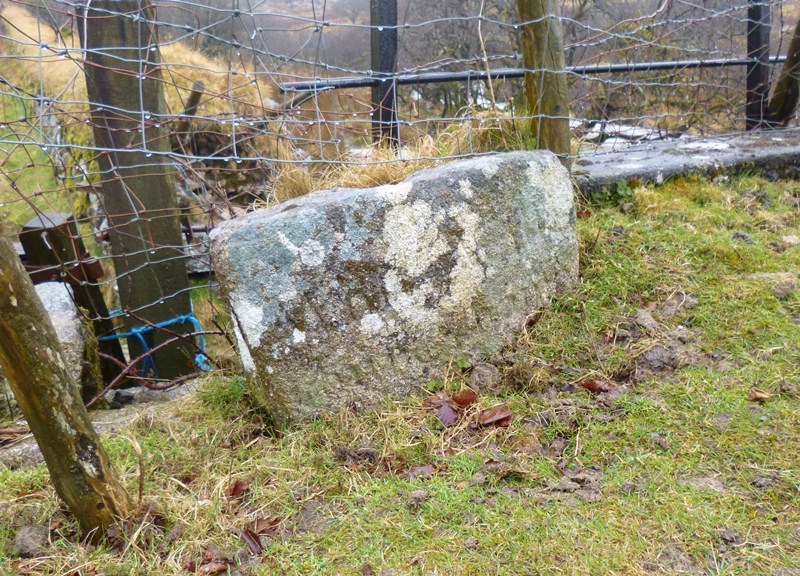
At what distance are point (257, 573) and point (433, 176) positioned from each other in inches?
76.7

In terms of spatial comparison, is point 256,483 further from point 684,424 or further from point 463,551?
point 684,424

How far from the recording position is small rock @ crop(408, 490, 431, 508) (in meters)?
2.46

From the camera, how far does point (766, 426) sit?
264 cm

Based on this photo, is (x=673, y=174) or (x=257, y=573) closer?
(x=257, y=573)

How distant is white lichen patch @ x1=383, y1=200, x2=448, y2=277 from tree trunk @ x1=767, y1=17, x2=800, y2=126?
454cm

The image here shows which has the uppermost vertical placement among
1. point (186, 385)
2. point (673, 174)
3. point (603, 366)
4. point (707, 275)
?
point (673, 174)

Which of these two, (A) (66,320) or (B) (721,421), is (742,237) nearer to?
(B) (721,421)

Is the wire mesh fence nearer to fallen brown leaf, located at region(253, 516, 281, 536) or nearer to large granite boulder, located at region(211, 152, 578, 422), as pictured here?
large granite boulder, located at region(211, 152, 578, 422)

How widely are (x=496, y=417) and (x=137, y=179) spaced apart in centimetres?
Answer: 336

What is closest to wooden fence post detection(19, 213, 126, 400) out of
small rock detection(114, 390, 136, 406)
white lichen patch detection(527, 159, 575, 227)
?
small rock detection(114, 390, 136, 406)

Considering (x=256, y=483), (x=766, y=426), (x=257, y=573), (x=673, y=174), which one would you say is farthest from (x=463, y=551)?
(x=673, y=174)

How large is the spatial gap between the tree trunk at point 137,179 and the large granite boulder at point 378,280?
5.67 ft

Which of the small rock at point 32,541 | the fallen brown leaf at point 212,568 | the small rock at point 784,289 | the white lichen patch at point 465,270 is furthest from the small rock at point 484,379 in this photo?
the small rock at point 32,541

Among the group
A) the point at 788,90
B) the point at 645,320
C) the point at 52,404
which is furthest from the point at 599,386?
the point at 788,90
